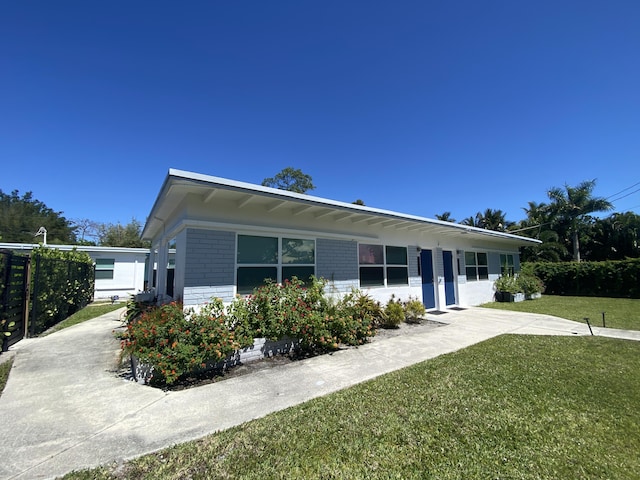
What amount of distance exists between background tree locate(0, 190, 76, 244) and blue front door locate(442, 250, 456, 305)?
44981 millimetres

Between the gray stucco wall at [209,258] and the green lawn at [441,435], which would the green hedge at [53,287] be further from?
the green lawn at [441,435]

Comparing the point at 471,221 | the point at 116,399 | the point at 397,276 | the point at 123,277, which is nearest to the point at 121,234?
the point at 123,277

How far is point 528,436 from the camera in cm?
273

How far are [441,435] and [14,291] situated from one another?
30.3ft

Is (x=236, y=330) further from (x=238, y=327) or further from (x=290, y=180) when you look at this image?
(x=290, y=180)

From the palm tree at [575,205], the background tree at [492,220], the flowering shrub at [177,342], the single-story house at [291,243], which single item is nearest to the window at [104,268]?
the single-story house at [291,243]

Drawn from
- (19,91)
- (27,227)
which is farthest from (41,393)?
(27,227)

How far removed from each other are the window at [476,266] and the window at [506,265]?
5.60 feet

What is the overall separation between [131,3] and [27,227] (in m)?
46.2

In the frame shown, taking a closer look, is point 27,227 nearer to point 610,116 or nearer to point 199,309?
point 199,309

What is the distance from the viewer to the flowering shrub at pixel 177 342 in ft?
13.3

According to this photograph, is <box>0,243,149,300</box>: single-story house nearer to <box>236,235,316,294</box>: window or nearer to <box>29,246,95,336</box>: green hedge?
<box>29,246,95,336</box>: green hedge

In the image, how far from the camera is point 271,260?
21.7 ft

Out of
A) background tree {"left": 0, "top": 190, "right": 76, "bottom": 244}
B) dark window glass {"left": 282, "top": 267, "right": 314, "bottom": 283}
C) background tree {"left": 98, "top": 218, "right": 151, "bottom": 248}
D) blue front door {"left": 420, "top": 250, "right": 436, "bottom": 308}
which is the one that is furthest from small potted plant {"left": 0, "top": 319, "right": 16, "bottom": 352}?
background tree {"left": 0, "top": 190, "right": 76, "bottom": 244}
